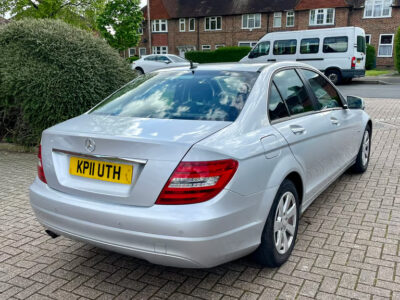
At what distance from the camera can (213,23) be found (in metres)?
42.4

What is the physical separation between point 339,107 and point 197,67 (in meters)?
1.84

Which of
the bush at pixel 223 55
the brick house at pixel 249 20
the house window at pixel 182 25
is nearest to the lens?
the bush at pixel 223 55

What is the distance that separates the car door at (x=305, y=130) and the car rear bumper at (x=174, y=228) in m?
0.74

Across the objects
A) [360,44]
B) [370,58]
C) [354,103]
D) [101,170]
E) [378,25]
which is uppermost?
[378,25]

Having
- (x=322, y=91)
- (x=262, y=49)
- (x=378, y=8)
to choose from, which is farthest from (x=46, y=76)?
(x=378, y=8)

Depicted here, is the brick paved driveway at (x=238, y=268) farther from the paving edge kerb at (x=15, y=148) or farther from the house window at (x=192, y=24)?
the house window at (x=192, y=24)

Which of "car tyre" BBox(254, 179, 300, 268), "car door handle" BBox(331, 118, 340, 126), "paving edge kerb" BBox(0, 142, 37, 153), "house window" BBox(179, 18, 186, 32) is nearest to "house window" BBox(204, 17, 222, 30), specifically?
"house window" BBox(179, 18, 186, 32)

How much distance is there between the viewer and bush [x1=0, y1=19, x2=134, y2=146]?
7133 mm

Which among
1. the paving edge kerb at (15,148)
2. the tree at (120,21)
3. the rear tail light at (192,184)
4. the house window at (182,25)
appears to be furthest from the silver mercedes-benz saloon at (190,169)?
the house window at (182,25)

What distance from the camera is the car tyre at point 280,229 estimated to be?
294cm

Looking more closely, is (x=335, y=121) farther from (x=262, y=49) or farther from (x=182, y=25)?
(x=182, y=25)

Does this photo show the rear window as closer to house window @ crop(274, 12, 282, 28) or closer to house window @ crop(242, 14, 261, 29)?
house window @ crop(274, 12, 282, 28)

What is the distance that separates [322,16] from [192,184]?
38165 mm

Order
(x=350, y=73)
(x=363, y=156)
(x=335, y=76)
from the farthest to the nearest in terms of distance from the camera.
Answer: (x=335, y=76), (x=350, y=73), (x=363, y=156)
